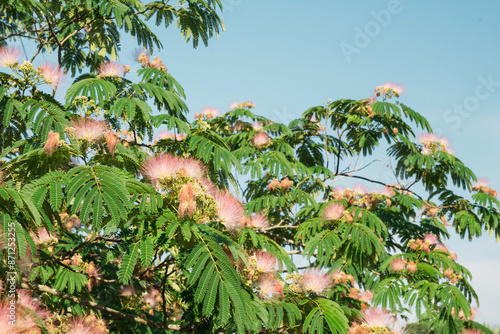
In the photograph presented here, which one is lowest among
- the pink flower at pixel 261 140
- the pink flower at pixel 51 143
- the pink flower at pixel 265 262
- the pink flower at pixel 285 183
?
the pink flower at pixel 265 262

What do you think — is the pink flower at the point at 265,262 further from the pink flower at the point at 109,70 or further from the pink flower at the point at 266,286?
the pink flower at the point at 109,70

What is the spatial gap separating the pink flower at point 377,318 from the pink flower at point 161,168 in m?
2.24

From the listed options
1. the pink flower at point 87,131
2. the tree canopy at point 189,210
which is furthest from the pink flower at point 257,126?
the pink flower at point 87,131

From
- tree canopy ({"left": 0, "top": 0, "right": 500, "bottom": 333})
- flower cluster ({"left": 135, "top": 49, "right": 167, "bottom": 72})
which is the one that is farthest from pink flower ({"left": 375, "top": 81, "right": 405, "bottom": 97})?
flower cluster ({"left": 135, "top": 49, "right": 167, "bottom": 72})

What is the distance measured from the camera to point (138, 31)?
5922mm

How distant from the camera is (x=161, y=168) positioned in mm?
3139

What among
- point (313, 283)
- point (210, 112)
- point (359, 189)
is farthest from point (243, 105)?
point (313, 283)

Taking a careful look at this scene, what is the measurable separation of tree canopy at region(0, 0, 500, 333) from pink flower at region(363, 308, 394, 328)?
0.03ft

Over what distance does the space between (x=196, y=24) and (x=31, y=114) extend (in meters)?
3.30

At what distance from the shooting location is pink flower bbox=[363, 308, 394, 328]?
13.8ft

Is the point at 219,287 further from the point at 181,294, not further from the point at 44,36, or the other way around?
the point at 44,36

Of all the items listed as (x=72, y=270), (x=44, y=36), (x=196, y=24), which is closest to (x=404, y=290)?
(x=72, y=270)

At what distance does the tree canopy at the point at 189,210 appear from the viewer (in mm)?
2914

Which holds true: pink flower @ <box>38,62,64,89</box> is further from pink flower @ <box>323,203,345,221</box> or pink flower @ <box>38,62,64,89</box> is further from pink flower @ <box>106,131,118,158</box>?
pink flower @ <box>323,203,345,221</box>
